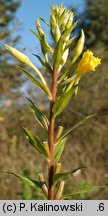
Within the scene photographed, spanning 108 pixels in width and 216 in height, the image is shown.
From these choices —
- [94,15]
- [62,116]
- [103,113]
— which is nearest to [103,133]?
[103,113]

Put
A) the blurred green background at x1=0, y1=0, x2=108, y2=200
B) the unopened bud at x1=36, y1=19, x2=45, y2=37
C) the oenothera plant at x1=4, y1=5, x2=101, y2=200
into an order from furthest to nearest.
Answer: the blurred green background at x1=0, y1=0, x2=108, y2=200
the unopened bud at x1=36, y1=19, x2=45, y2=37
the oenothera plant at x1=4, y1=5, x2=101, y2=200

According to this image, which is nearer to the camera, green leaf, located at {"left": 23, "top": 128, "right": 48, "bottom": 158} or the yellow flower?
green leaf, located at {"left": 23, "top": 128, "right": 48, "bottom": 158}

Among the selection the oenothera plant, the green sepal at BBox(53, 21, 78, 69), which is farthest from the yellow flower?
the green sepal at BBox(53, 21, 78, 69)

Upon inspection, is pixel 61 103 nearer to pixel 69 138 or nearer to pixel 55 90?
pixel 55 90

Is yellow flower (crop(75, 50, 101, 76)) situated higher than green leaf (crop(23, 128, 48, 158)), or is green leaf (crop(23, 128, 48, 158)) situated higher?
yellow flower (crop(75, 50, 101, 76))

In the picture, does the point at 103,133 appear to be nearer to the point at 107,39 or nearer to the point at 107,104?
the point at 107,104

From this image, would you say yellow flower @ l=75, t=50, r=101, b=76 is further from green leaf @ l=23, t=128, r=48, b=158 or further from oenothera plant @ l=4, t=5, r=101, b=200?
green leaf @ l=23, t=128, r=48, b=158

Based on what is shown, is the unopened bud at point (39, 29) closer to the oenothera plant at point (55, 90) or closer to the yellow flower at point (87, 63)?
the oenothera plant at point (55, 90)

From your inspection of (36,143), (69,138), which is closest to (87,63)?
(36,143)

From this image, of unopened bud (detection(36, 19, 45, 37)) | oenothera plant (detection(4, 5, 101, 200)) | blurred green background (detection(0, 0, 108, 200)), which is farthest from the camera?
blurred green background (detection(0, 0, 108, 200))
